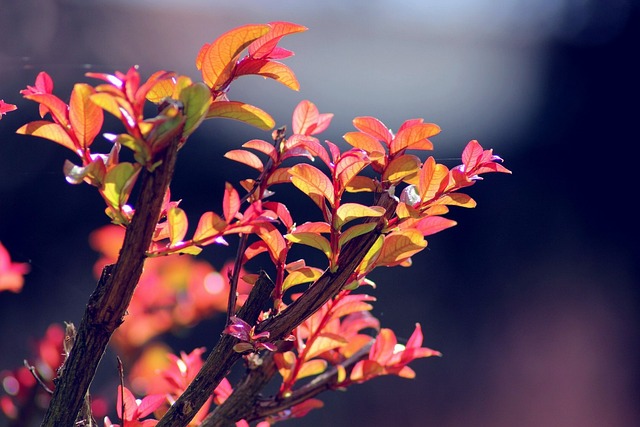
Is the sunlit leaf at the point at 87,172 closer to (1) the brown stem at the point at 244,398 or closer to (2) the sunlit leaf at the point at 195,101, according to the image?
(2) the sunlit leaf at the point at 195,101

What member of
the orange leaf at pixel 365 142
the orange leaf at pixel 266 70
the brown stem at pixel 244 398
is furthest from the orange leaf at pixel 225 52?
the brown stem at pixel 244 398

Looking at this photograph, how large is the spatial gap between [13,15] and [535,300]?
1907 mm

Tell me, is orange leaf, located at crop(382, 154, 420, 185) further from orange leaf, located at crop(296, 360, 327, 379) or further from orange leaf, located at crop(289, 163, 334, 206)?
orange leaf, located at crop(296, 360, 327, 379)

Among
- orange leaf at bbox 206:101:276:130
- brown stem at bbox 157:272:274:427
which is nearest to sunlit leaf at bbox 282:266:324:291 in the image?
brown stem at bbox 157:272:274:427

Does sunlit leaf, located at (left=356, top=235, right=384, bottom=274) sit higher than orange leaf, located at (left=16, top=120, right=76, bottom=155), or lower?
lower

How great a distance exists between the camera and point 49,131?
398 mm

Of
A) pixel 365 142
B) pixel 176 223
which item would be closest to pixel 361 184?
pixel 365 142

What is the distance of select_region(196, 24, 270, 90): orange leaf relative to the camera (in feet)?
1.24

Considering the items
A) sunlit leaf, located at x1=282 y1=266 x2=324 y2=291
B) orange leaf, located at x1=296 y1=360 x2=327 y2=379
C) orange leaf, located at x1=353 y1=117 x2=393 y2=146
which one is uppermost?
orange leaf, located at x1=353 y1=117 x2=393 y2=146

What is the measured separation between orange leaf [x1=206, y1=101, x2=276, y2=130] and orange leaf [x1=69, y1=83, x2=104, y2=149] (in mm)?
71

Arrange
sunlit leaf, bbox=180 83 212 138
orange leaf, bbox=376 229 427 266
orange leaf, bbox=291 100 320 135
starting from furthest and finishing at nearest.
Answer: orange leaf, bbox=291 100 320 135 < orange leaf, bbox=376 229 427 266 < sunlit leaf, bbox=180 83 212 138

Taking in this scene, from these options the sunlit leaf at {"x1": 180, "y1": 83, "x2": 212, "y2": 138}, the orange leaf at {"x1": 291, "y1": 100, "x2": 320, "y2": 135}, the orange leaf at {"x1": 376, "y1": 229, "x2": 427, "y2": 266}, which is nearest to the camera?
the sunlit leaf at {"x1": 180, "y1": 83, "x2": 212, "y2": 138}

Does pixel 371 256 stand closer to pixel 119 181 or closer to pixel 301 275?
pixel 301 275

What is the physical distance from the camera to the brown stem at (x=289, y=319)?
1.41ft
